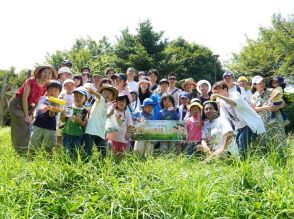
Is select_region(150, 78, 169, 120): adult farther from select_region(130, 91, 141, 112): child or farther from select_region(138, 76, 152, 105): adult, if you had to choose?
select_region(130, 91, 141, 112): child

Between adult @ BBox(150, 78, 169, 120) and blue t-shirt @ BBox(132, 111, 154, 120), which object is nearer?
blue t-shirt @ BBox(132, 111, 154, 120)

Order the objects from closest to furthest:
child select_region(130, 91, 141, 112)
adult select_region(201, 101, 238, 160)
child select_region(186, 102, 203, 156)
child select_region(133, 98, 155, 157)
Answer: adult select_region(201, 101, 238, 160) < child select_region(186, 102, 203, 156) < child select_region(133, 98, 155, 157) < child select_region(130, 91, 141, 112)

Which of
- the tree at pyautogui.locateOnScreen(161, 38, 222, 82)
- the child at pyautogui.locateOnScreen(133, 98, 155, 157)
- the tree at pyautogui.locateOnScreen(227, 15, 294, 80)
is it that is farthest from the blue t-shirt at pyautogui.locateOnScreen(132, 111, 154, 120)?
the tree at pyautogui.locateOnScreen(161, 38, 222, 82)

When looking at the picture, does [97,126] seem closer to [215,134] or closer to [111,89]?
[111,89]

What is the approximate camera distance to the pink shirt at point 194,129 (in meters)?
6.02

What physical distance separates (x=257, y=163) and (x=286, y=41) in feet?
51.6

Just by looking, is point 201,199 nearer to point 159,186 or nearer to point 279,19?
point 159,186

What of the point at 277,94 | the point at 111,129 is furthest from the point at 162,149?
the point at 277,94

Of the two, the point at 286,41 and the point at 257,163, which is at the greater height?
the point at 286,41

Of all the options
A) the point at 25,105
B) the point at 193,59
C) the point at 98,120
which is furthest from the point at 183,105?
the point at 193,59

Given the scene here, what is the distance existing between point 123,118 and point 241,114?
1881 millimetres

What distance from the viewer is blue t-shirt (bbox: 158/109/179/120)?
650 centimetres

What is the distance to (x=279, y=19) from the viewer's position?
19.6 meters

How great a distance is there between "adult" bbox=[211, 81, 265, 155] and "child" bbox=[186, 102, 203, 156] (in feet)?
2.36
